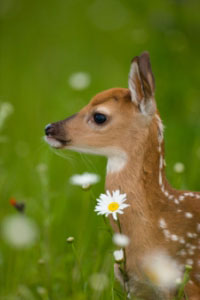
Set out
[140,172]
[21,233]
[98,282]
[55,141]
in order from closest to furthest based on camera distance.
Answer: [140,172], [55,141], [98,282], [21,233]

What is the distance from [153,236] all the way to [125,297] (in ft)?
0.86

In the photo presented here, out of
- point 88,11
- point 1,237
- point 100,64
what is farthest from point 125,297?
point 88,11

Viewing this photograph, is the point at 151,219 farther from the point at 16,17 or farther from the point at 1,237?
the point at 16,17

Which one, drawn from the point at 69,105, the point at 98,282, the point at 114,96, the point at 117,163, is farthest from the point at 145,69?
the point at 69,105

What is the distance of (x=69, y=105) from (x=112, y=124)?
209cm

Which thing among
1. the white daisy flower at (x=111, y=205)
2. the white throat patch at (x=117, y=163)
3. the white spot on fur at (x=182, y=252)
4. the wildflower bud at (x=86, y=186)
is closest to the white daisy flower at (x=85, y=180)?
the wildflower bud at (x=86, y=186)

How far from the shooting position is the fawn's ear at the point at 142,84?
2152 millimetres

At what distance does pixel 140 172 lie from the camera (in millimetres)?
2301

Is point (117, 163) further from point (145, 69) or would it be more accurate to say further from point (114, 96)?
point (145, 69)

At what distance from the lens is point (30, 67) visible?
6203 millimetres

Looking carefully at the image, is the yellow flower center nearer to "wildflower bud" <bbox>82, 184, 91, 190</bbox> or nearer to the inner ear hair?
"wildflower bud" <bbox>82, 184, 91, 190</bbox>

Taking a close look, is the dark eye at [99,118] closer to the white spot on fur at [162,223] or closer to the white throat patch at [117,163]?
the white throat patch at [117,163]

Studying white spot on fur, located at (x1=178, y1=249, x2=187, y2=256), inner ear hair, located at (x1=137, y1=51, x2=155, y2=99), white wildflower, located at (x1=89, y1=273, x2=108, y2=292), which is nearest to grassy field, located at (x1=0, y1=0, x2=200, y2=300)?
white wildflower, located at (x1=89, y1=273, x2=108, y2=292)

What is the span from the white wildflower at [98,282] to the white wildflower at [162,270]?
32 centimetres
